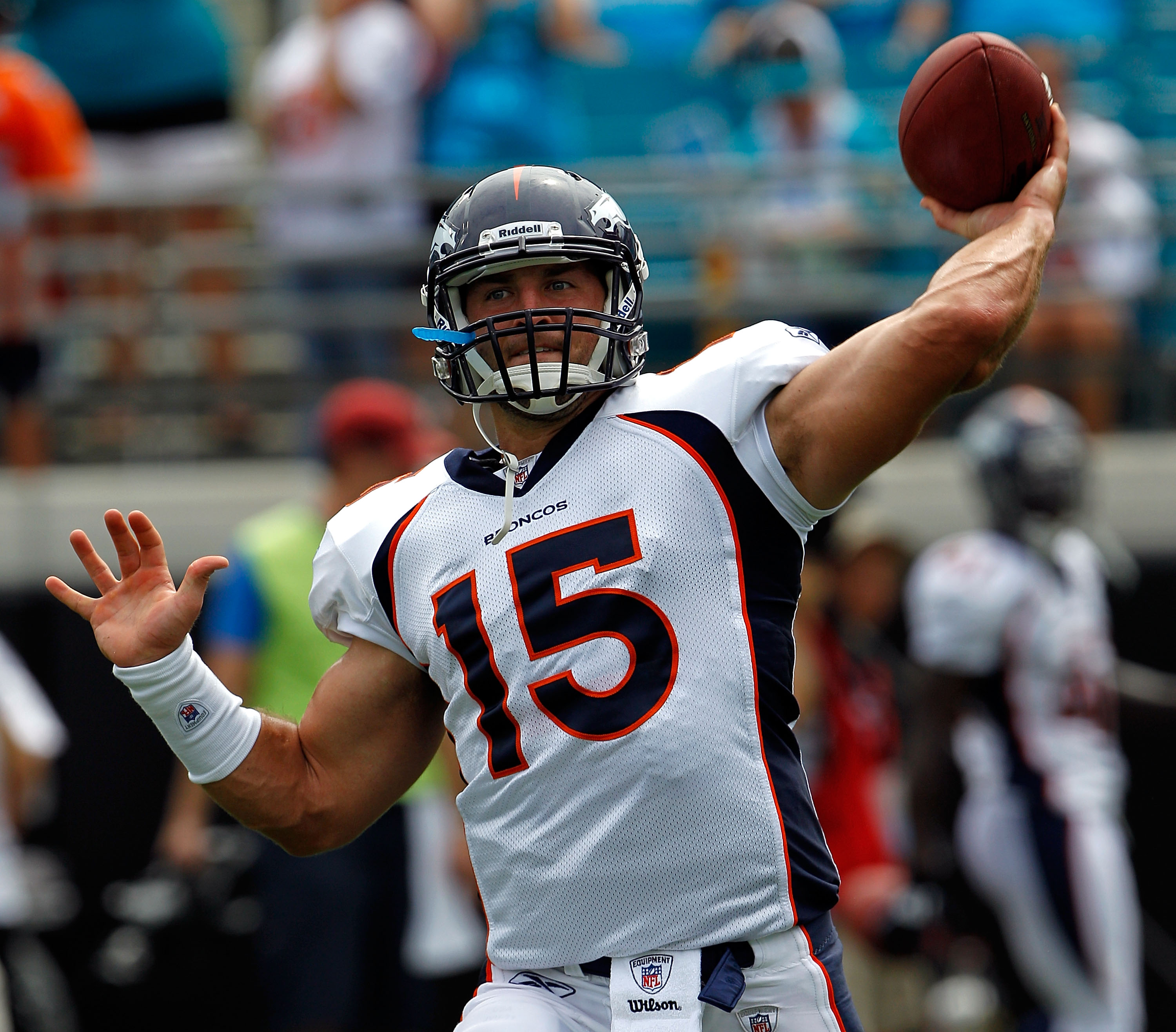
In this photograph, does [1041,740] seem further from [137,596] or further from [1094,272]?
[137,596]

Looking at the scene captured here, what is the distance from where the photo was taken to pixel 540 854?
281cm

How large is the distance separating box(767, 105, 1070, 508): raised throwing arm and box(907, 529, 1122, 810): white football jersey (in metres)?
3.30

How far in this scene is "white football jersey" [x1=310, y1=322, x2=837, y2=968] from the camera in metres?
2.75

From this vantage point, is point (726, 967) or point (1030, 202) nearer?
point (726, 967)

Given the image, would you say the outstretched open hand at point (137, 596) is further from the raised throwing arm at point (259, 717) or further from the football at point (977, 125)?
the football at point (977, 125)

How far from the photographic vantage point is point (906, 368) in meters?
2.67

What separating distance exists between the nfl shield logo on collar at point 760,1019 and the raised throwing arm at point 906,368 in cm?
78

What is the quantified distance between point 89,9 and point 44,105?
0.70m

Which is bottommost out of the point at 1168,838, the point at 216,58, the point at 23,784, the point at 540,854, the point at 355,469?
the point at 1168,838

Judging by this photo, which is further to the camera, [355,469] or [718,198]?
[718,198]

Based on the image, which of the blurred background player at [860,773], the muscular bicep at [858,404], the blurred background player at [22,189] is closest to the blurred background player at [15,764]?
the blurred background player at [22,189]

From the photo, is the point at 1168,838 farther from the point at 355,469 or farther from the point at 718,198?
the point at 355,469

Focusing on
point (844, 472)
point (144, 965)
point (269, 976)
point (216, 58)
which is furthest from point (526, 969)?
point (216, 58)

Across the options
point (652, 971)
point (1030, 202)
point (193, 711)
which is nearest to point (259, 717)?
point (193, 711)
